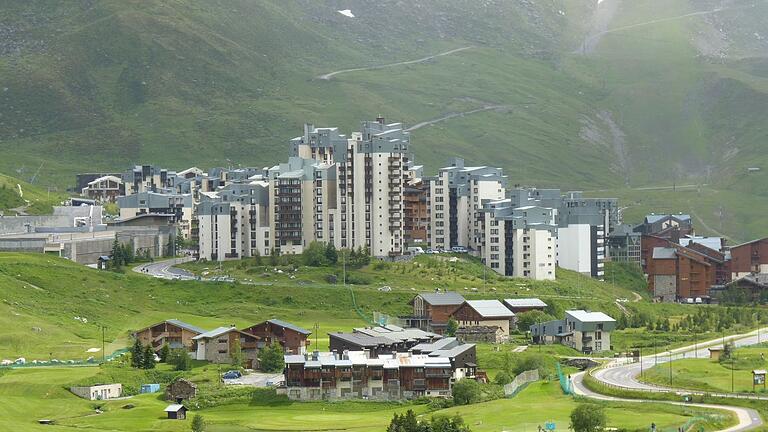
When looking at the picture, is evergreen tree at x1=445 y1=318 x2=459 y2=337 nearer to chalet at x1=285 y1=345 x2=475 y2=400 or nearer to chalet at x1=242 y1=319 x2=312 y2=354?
chalet at x1=242 y1=319 x2=312 y2=354

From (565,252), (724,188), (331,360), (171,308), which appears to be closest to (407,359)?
(331,360)

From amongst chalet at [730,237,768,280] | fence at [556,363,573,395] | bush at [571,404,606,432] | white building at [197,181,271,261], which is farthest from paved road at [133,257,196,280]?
bush at [571,404,606,432]

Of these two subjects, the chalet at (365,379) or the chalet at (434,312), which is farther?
the chalet at (434,312)

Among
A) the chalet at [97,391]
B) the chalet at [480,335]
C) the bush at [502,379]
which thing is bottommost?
the chalet at [97,391]

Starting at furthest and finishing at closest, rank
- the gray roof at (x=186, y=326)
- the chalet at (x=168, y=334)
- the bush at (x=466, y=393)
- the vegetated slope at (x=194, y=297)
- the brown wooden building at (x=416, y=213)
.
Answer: the brown wooden building at (x=416, y=213) < the vegetated slope at (x=194, y=297) < the gray roof at (x=186, y=326) < the chalet at (x=168, y=334) < the bush at (x=466, y=393)

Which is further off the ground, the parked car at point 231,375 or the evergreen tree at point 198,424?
the parked car at point 231,375

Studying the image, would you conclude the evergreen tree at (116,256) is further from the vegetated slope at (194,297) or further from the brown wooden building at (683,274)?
the brown wooden building at (683,274)

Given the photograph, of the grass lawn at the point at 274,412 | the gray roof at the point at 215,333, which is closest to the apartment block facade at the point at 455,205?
the gray roof at the point at 215,333
